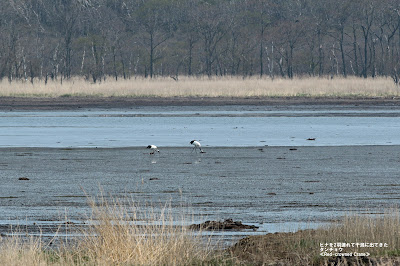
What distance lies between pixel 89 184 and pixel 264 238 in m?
6.35

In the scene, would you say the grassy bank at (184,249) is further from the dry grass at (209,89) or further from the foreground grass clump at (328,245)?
the dry grass at (209,89)

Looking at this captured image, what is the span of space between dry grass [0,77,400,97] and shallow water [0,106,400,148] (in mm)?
5889

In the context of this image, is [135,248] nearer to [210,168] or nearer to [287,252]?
[287,252]

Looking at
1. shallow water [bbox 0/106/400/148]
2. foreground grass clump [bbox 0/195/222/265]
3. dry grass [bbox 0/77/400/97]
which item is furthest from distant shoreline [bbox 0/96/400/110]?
foreground grass clump [bbox 0/195/222/265]

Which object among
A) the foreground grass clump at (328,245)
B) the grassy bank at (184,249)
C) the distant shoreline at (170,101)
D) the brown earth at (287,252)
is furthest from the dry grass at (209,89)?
the grassy bank at (184,249)

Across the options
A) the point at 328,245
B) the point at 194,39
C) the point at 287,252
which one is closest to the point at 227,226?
the point at 287,252

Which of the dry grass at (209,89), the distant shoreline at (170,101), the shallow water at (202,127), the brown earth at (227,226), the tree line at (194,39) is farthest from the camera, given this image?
the tree line at (194,39)

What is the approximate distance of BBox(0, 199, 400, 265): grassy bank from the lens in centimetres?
884

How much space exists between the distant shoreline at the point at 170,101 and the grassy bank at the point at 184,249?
3670 centimetres

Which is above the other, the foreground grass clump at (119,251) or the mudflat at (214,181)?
the foreground grass clump at (119,251)

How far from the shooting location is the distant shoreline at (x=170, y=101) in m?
46.9

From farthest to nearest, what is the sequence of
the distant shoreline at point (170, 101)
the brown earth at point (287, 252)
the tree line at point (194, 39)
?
the tree line at point (194, 39) → the distant shoreline at point (170, 101) → the brown earth at point (287, 252)

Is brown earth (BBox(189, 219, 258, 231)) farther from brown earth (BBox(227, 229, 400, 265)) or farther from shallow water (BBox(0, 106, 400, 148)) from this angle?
shallow water (BBox(0, 106, 400, 148))

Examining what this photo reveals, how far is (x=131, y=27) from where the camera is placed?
299ft
